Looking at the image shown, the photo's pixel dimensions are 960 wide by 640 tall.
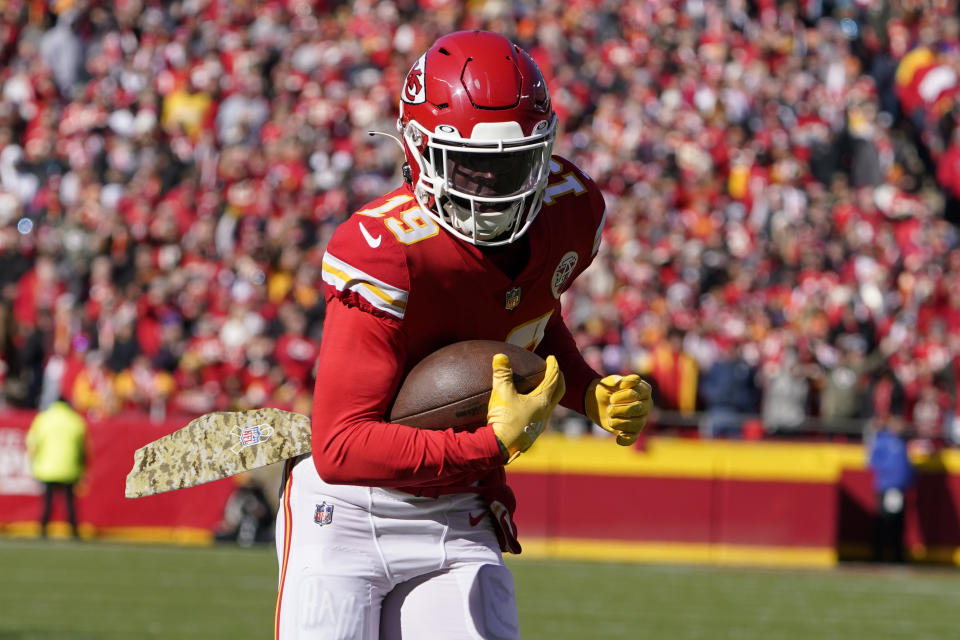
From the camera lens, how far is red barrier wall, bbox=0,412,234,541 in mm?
12156

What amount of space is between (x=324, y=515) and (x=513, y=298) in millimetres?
615

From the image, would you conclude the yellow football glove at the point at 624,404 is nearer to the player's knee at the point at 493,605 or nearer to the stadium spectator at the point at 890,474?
the player's knee at the point at 493,605

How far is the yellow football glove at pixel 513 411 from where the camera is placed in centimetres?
302

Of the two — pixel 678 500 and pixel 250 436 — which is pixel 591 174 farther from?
pixel 250 436

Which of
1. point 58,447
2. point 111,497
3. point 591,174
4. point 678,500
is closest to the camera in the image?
point 58,447

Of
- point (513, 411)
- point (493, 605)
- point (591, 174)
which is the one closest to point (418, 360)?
point (513, 411)

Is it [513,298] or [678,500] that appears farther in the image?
[678,500]

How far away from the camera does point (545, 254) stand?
3355 mm

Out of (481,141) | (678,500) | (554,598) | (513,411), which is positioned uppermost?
(481,141)

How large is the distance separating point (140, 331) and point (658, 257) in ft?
14.8

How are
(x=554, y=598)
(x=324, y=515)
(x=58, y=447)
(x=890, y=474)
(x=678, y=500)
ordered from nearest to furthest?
(x=324, y=515) < (x=554, y=598) < (x=58, y=447) < (x=890, y=474) < (x=678, y=500)

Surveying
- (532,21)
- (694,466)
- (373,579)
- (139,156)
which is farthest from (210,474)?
Answer: (532,21)

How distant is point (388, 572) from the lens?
10.6 feet

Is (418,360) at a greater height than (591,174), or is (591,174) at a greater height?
(591,174)
